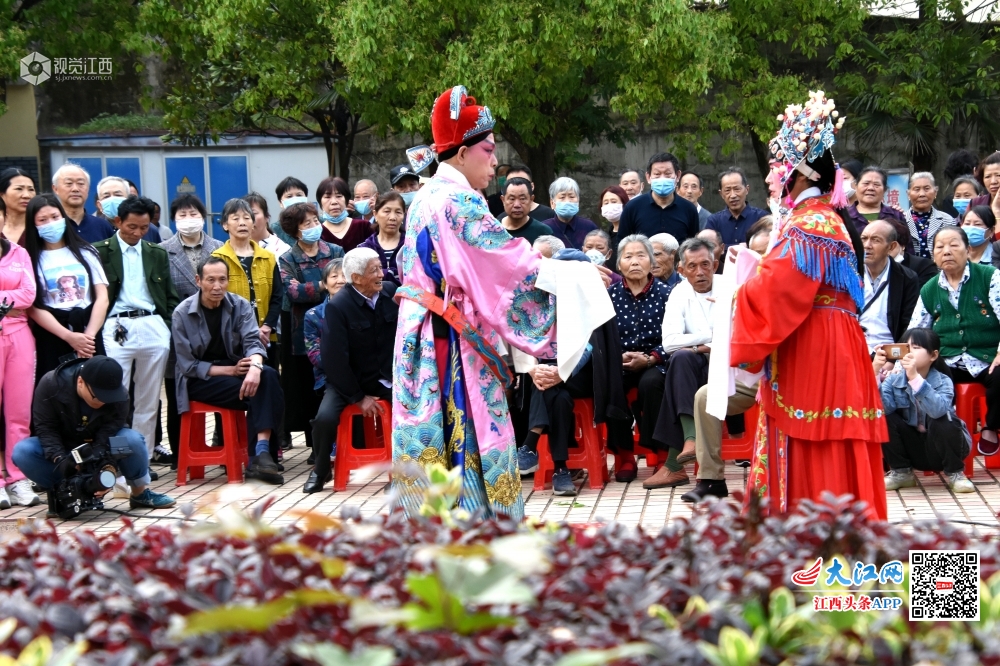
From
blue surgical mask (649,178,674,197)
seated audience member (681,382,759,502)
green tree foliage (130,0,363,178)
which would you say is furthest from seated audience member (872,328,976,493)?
green tree foliage (130,0,363,178)

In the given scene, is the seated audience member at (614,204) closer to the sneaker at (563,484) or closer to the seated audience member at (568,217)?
the seated audience member at (568,217)

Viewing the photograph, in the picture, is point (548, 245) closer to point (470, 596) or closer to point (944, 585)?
point (944, 585)

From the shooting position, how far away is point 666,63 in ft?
44.1

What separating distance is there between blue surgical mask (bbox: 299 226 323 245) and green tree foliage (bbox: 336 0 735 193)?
4435 millimetres

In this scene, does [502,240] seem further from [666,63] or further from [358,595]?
[666,63]

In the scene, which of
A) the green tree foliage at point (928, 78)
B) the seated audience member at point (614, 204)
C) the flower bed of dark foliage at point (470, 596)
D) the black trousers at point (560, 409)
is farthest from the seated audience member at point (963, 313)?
the green tree foliage at point (928, 78)

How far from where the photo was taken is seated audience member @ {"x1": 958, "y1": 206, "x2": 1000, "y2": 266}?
8.54m

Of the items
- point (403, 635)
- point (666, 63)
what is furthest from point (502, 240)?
point (666, 63)

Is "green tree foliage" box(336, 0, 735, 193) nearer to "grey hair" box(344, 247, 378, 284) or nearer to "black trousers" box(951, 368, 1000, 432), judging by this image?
"grey hair" box(344, 247, 378, 284)

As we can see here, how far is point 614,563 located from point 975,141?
53.0ft

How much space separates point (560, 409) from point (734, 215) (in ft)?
10.4

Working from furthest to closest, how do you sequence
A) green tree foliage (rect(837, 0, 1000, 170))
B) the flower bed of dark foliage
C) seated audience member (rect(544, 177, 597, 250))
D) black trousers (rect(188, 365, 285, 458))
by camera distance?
green tree foliage (rect(837, 0, 1000, 170)) < seated audience member (rect(544, 177, 597, 250)) < black trousers (rect(188, 365, 285, 458)) < the flower bed of dark foliage

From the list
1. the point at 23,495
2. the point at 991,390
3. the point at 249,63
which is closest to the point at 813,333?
the point at 991,390

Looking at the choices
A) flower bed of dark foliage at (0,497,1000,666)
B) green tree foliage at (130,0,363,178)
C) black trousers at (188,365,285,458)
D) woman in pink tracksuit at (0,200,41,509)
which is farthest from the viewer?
green tree foliage at (130,0,363,178)
